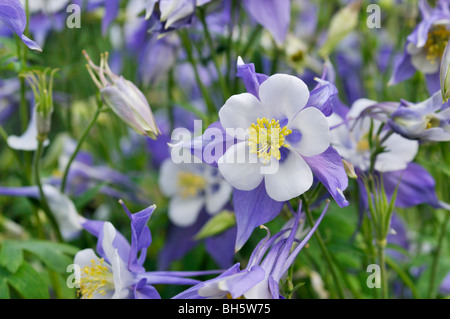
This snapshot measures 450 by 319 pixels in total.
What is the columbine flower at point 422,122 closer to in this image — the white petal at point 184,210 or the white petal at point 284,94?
the white petal at point 284,94

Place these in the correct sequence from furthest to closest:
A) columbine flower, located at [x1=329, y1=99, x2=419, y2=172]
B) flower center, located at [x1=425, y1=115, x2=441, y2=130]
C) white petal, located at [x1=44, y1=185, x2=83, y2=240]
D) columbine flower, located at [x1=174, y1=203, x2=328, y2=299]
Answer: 1. white petal, located at [x1=44, y1=185, x2=83, y2=240]
2. columbine flower, located at [x1=329, y1=99, x2=419, y2=172]
3. flower center, located at [x1=425, y1=115, x2=441, y2=130]
4. columbine flower, located at [x1=174, y1=203, x2=328, y2=299]

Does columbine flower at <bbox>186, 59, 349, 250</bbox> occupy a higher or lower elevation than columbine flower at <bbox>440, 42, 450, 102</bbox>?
lower

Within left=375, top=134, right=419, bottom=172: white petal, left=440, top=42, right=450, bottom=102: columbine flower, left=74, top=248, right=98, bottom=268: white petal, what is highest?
left=440, top=42, right=450, bottom=102: columbine flower

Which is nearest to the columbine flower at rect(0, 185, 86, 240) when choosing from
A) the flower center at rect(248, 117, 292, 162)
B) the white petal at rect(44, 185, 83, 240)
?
the white petal at rect(44, 185, 83, 240)

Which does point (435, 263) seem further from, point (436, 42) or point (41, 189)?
point (41, 189)

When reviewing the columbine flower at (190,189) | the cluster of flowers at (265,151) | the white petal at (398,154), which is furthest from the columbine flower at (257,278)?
the columbine flower at (190,189)

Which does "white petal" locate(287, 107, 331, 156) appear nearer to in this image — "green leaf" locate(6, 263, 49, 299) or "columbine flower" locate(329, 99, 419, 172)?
"columbine flower" locate(329, 99, 419, 172)
